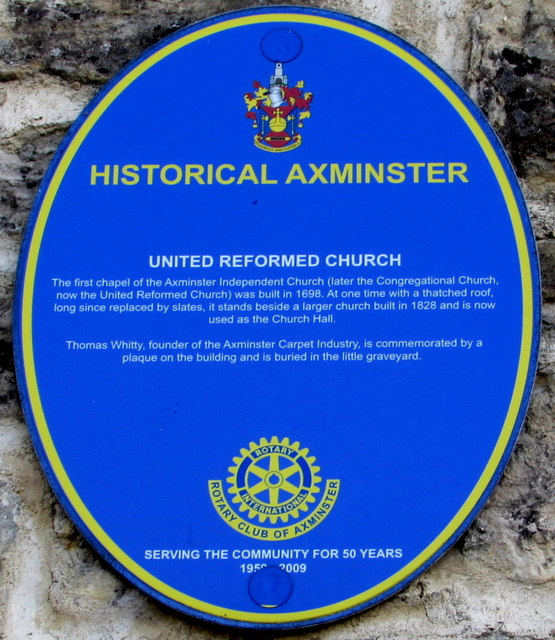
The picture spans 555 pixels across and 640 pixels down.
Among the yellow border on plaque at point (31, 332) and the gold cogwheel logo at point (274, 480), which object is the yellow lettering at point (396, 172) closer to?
the yellow border on plaque at point (31, 332)

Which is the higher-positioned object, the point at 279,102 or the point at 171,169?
the point at 279,102

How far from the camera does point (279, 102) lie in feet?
5.04

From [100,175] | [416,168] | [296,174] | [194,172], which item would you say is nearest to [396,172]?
[416,168]

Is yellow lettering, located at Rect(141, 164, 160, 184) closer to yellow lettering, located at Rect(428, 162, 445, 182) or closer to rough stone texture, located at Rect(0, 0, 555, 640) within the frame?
rough stone texture, located at Rect(0, 0, 555, 640)

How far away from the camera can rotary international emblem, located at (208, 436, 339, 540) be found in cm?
138

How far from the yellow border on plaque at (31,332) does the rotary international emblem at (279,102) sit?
0.04 m

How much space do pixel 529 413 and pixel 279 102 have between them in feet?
1.94

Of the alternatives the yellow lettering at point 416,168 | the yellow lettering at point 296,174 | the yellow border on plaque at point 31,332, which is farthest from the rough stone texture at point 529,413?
the yellow lettering at point 296,174

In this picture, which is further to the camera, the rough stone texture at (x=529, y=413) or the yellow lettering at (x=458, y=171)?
the yellow lettering at (x=458, y=171)

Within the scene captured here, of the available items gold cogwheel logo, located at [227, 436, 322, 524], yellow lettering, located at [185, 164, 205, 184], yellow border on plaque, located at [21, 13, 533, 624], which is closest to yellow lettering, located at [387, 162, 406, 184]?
yellow border on plaque, located at [21, 13, 533, 624]

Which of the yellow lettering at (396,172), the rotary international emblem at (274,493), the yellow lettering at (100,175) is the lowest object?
the rotary international emblem at (274,493)

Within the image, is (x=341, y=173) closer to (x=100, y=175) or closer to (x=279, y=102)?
(x=279, y=102)

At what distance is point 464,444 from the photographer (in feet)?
4.58

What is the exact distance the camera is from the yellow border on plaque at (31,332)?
1353 millimetres
